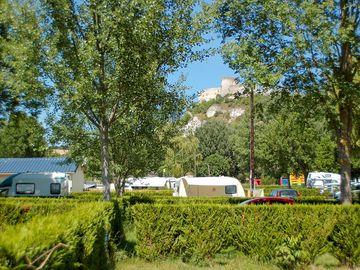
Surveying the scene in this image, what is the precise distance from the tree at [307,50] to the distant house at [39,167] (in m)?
29.0

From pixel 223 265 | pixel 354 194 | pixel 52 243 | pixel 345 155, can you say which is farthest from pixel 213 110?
pixel 52 243

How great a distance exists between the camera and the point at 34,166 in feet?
134

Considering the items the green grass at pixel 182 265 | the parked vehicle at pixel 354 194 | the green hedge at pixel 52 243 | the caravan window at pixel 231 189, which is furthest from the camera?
the caravan window at pixel 231 189

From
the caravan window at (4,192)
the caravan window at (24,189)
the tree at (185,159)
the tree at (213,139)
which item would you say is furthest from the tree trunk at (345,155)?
the tree at (213,139)

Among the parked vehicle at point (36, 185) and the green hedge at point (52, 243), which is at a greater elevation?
the parked vehicle at point (36, 185)

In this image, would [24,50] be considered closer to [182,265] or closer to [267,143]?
[182,265]

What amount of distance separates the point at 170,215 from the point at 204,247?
1.11 metres

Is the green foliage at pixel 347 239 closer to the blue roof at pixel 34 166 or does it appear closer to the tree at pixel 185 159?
the blue roof at pixel 34 166

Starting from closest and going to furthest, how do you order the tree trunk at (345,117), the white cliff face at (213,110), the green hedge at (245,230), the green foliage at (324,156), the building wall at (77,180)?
the green hedge at (245,230), the tree trunk at (345,117), the building wall at (77,180), the green foliage at (324,156), the white cliff face at (213,110)

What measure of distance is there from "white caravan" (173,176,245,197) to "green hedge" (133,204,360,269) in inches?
763

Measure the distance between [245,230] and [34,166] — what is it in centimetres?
3450

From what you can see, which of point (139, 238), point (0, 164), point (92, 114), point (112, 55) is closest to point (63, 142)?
point (92, 114)

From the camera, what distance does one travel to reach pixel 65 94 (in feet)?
36.6

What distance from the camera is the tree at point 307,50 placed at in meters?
11.1
